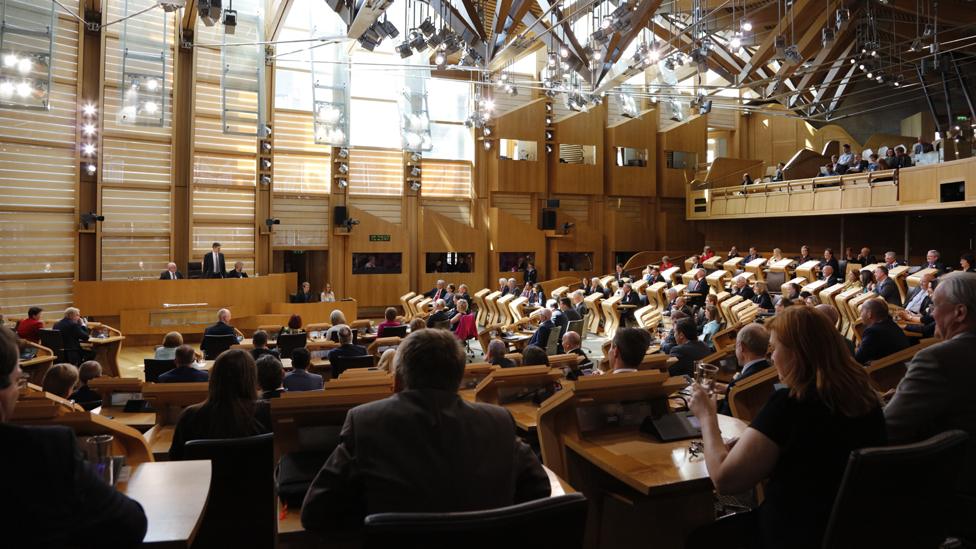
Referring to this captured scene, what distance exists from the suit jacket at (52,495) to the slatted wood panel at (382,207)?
16647 mm

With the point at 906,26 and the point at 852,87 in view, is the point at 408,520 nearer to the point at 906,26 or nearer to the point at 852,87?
the point at 906,26

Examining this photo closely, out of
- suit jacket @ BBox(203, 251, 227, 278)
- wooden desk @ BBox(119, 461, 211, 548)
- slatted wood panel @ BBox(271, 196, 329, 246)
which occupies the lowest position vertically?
wooden desk @ BBox(119, 461, 211, 548)

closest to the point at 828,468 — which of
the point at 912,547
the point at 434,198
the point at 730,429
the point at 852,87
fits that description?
Answer: the point at 912,547

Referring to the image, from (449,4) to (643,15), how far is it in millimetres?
3501

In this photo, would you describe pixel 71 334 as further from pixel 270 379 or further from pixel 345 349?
pixel 270 379

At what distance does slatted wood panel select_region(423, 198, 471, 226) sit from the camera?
746 inches

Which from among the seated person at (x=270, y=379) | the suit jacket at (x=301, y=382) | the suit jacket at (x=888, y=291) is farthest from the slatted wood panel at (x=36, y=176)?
the suit jacket at (x=888, y=291)

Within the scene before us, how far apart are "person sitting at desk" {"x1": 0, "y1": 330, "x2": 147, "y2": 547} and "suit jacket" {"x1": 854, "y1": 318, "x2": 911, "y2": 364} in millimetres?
4960

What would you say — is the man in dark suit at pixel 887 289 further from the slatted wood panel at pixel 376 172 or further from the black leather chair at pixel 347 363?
the slatted wood panel at pixel 376 172

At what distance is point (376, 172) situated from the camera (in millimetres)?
18141

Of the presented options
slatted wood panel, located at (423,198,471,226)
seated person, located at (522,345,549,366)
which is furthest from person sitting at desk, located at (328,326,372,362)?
slatted wood panel, located at (423,198,471,226)

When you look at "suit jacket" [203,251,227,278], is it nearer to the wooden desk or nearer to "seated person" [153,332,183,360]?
"seated person" [153,332,183,360]

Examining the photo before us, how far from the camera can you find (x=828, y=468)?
1.93 m

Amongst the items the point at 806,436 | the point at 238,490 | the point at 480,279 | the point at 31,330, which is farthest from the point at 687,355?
the point at 480,279
